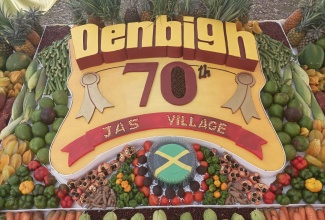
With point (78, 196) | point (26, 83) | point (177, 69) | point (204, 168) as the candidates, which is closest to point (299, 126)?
point (204, 168)

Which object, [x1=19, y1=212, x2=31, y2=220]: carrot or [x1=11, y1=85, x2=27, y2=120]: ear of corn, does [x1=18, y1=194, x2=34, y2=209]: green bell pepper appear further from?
[x1=11, y1=85, x2=27, y2=120]: ear of corn

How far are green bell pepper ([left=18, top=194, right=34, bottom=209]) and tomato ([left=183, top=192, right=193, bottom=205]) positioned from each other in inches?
105

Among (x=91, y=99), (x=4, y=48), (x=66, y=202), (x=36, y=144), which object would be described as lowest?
(x=66, y=202)

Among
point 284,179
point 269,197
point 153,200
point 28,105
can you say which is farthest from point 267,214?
point 28,105

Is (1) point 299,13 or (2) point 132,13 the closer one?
(2) point 132,13

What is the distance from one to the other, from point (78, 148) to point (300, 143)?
405 cm

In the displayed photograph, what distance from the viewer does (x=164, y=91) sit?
6.64 meters

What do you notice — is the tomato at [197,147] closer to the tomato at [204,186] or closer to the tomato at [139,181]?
the tomato at [204,186]

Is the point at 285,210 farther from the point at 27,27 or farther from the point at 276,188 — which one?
the point at 27,27

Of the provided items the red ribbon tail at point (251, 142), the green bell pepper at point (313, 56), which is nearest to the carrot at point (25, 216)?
the red ribbon tail at point (251, 142)

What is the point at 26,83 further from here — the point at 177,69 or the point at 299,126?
the point at 299,126

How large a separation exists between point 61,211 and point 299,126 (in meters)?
4.67

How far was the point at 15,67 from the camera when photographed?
25.2 feet

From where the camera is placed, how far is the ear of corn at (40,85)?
7.14m
